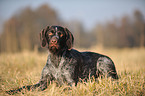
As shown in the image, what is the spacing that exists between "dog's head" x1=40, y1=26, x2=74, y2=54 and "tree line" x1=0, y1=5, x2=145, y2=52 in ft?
31.2

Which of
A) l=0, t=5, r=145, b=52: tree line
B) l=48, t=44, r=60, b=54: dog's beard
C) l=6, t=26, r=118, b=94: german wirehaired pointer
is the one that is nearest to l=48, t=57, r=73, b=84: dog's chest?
l=6, t=26, r=118, b=94: german wirehaired pointer

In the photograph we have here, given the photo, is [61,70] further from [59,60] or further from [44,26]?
[44,26]

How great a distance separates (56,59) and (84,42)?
21536mm

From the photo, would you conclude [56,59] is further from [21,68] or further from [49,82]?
[21,68]

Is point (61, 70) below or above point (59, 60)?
below

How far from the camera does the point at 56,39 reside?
309cm

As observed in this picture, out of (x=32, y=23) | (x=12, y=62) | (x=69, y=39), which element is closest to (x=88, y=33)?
(x=32, y=23)

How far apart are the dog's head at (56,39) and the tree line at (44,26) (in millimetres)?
9500

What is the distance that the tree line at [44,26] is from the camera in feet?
49.6

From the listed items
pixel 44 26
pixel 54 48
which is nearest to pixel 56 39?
pixel 54 48

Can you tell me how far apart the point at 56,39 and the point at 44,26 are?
1430 centimetres

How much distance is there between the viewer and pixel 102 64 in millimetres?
4402

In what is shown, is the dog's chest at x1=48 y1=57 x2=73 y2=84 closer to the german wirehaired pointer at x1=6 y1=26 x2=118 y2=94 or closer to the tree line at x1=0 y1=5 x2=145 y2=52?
the german wirehaired pointer at x1=6 y1=26 x2=118 y2=94

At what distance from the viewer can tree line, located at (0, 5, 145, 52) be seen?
15.1 m
